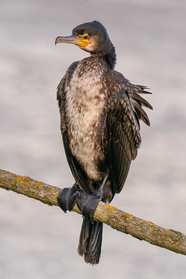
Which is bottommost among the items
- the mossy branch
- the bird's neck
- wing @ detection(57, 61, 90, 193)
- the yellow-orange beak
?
the mossy branch

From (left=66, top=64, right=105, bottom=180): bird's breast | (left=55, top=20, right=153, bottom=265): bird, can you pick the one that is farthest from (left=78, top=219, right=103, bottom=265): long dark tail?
(left=66, top=64, right=105, bottom=180): bird's breast

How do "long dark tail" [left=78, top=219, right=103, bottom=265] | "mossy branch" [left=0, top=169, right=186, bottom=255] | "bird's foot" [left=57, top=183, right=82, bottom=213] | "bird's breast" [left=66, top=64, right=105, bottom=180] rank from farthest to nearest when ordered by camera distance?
1. "long dark tail" [left=78, top=219, right=103, bottom=265]
2. "bird's breast" [left=66, top=64, right=105, bottom=180]
3. "bird's foot" [left=57, top=183, right=82, bottom=213]
4. "mossy branch" [left=0, top=169, right=186, bottom=255]

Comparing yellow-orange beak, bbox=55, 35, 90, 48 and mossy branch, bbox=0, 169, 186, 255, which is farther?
yellow-orange beak, bbox=55, 35, 90, 48

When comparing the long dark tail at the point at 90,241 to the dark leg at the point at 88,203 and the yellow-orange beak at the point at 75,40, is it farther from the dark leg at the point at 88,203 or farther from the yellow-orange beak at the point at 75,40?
the yellow-orange beak at the point at 75,40

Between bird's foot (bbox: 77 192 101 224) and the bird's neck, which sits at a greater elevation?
the bird's neck

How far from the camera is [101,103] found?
4246mm

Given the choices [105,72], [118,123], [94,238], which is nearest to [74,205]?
[94,238]

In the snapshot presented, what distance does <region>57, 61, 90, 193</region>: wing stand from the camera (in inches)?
171

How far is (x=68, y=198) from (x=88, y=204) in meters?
0.15

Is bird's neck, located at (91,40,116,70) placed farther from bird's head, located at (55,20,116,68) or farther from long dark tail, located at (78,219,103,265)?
long dark tail, located at (78,219,103,265)

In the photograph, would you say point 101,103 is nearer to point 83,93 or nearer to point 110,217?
point 83,93

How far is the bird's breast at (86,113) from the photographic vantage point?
421 cm

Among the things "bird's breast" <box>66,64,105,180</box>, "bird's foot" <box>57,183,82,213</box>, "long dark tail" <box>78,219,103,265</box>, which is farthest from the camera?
"long dark tail" <box>78,219,103,265</box>

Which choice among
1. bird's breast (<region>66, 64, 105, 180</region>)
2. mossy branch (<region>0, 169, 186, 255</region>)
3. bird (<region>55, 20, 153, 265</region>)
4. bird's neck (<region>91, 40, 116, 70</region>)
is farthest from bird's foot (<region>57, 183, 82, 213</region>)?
bird's neck (<region>91, 40, 116, 70</region>)
